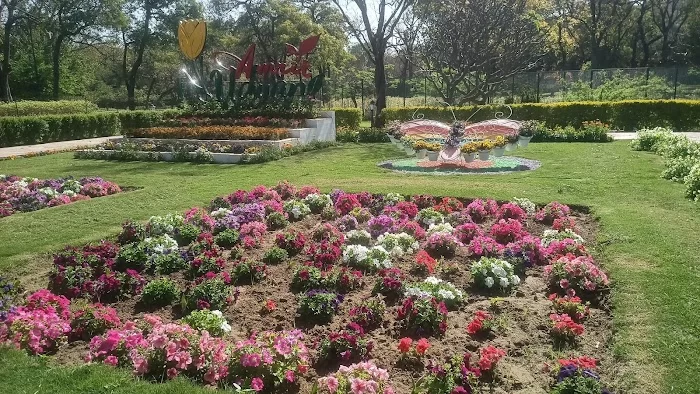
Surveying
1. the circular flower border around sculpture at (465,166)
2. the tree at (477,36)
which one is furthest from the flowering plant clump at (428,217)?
the tree at (477,36)

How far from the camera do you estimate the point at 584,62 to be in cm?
4381

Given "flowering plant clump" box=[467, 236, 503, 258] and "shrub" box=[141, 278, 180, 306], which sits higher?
"flowering plant clump" box=[467, 236, 503, 258]

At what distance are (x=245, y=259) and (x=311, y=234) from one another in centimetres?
118

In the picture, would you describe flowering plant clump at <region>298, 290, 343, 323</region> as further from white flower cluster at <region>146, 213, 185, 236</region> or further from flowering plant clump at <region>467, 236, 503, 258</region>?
white flower cluster at <region>146, 213, 185, 236</region>

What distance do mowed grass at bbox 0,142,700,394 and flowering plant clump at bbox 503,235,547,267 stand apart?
2.06ft

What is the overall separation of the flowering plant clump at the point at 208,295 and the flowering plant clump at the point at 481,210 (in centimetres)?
391

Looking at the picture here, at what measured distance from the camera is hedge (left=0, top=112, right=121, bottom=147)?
20.5m

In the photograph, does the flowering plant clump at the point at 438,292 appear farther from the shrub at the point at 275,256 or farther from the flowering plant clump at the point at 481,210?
the flowering plant clump at the point at 481,210

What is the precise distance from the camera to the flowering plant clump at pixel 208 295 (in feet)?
16.3

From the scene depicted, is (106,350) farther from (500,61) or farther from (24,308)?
(500,61)

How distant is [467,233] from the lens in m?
6.96

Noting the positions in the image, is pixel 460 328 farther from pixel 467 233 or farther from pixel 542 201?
pixel 542 201

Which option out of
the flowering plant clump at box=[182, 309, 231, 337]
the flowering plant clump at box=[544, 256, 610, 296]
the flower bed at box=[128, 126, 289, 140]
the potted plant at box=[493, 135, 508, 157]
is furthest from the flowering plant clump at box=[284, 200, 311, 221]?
the flower bed at box=[128, 126, 289, 140]

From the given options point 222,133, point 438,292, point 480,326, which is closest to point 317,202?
point 438,292
